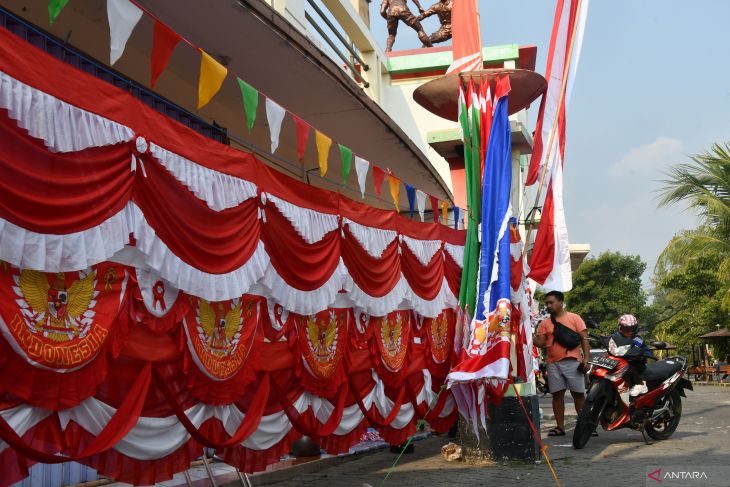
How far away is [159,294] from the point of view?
3.95 meters

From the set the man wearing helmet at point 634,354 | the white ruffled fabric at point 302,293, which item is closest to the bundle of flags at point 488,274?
the white ruffled fabric at point 302,293

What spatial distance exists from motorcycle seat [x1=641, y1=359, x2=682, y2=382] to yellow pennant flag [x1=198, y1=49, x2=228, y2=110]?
6.42 m

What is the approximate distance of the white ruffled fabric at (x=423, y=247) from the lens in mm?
6827

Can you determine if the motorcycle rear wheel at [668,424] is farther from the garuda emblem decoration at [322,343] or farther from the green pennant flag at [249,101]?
the green pennant flag at [249,101]

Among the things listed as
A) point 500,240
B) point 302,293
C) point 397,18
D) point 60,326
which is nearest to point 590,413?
point 500,240

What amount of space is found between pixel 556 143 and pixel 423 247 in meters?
1.73

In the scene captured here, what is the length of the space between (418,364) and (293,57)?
3.15 metres

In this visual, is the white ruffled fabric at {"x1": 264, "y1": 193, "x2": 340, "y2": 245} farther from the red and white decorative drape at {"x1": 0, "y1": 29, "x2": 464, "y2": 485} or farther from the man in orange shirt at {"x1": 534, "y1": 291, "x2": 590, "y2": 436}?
the man in orange shirt at {"x1": 534, "y1": 291, "x2": 590, "y2": 436}

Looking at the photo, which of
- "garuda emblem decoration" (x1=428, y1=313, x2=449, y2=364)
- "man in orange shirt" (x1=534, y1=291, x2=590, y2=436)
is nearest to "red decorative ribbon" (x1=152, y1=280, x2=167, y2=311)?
"garuda emblem decoration" (x1=428, y1=313, x2=449, y2=364)

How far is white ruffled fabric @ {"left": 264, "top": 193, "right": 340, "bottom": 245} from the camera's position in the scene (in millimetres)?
5047

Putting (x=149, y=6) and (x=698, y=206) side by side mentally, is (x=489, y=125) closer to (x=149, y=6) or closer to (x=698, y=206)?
(x=149, y=6)

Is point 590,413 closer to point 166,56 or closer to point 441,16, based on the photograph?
point 166,56

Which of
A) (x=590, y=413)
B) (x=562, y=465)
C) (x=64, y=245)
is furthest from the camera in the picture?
(x=590, y=413)

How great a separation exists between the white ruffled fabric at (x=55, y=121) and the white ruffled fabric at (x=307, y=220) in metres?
1.47
